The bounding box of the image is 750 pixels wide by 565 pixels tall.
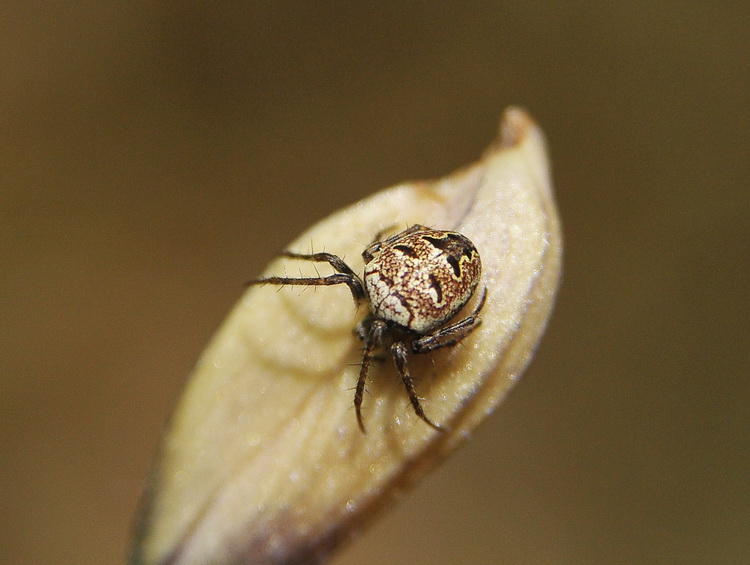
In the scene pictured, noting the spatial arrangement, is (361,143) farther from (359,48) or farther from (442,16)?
(442,16)

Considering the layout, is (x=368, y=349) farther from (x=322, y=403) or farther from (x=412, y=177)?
(x=412, y=177)

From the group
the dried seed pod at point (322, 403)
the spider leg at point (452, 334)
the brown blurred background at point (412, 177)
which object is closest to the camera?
the dried seed pod at point (322, 403)

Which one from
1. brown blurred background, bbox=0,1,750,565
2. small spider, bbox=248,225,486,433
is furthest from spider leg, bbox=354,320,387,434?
brown blurred background, bbox=0,1,750,565

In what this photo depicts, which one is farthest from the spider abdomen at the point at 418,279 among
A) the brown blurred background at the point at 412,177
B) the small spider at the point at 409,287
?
the brown blurred background at the point at 412,177

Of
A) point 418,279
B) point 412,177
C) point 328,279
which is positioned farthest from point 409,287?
point 412,177

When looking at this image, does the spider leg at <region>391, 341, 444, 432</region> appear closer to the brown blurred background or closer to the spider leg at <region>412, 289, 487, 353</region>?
the spider leg at <region>412, 289, 487, 353</region>

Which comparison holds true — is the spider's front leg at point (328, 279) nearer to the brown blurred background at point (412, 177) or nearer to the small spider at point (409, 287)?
the small spider at point (409, 287)

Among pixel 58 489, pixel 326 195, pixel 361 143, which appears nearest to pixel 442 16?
pixel 361 143
